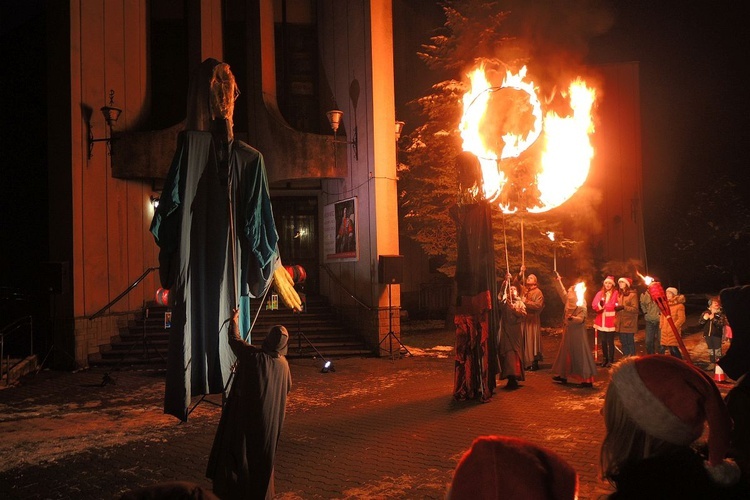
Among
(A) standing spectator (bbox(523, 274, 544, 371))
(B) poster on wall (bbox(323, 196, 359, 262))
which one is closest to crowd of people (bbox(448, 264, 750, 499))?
(A) standing spectator (bbox(523, 274, 544, 371))

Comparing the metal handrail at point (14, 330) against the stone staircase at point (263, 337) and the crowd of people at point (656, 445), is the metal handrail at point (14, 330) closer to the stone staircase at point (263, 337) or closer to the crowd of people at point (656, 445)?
the stone staircase at point (263, 337)

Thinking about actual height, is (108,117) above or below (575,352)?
above

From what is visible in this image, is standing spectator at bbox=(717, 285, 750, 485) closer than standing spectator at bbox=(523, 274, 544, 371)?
Yes

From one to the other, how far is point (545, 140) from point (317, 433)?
28.5 feet

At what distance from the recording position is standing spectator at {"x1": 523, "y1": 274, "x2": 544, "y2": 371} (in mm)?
12555

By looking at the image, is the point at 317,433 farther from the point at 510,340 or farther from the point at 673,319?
the point at 673,319

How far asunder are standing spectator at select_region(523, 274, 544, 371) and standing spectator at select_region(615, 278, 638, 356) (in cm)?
184

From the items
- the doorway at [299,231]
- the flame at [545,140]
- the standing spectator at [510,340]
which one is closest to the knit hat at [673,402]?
the flame at [545,140]

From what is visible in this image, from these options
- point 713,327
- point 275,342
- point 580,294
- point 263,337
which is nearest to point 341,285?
point 263,337

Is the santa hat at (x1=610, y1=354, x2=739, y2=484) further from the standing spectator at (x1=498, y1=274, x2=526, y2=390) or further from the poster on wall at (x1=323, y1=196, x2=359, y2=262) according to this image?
the poster on wall at (x1=323, y1=196, x2=359, y2=262)

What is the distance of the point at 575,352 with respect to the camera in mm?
11000

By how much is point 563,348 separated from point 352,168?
819cm

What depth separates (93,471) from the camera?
6.32m

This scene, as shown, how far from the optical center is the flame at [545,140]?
1080 cm
